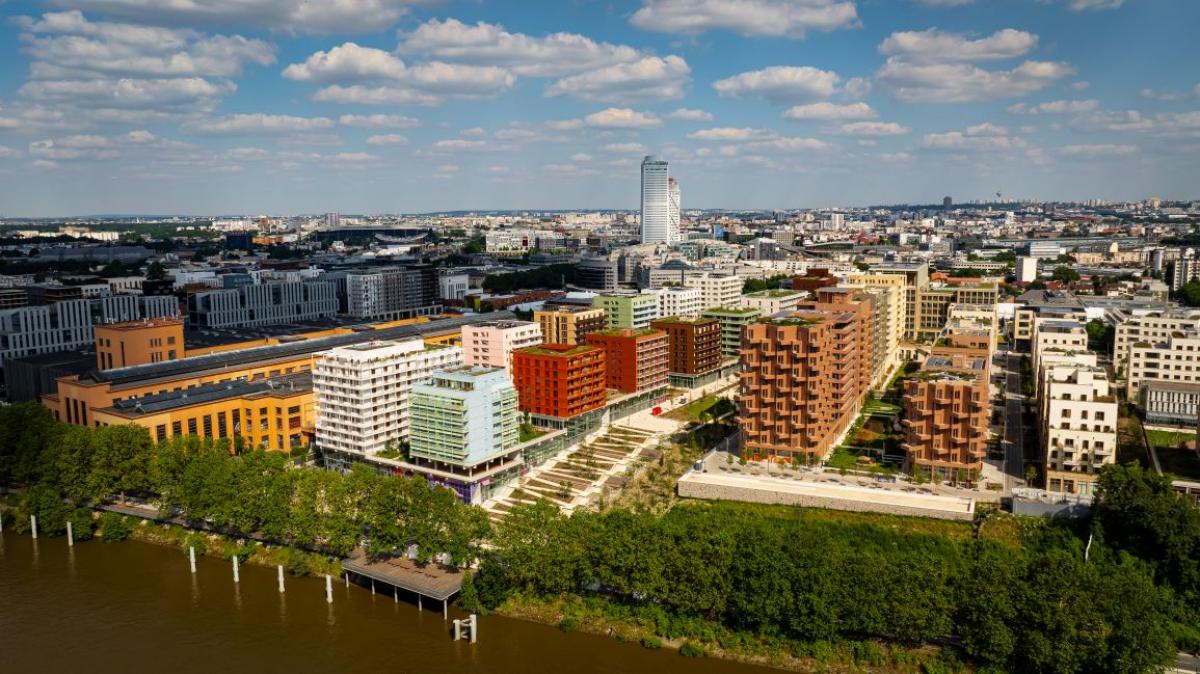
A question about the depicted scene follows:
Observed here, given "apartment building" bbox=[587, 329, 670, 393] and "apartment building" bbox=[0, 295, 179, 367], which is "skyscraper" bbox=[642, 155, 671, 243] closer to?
"apartment building" bbox=[0, 295, 179, 367]

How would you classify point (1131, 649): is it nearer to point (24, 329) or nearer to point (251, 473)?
point (251, 473)

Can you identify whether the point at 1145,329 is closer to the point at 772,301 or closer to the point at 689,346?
the point at 772,301

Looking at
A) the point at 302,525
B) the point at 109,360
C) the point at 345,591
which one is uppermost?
the point at 109,360

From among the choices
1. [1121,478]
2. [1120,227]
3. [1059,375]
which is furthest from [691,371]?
[1120,227]

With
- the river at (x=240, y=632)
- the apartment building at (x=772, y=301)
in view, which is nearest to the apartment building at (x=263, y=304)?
the apartment building at (x=772, y=301)

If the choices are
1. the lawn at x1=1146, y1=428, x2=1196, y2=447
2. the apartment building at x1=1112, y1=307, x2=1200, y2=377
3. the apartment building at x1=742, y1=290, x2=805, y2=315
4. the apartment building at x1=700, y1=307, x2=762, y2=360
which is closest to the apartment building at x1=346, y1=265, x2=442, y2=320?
the apartment building at x1=742, y1=290, x2=805, y2=315

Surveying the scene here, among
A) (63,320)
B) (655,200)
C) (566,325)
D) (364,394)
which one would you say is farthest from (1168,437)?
(655,200)

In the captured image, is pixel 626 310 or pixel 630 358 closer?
pixel 630 358
